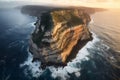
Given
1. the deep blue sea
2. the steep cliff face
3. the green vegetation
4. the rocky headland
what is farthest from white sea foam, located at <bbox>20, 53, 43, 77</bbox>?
the green vegetation

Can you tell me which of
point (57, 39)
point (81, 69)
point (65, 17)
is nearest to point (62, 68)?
point (81, 69)

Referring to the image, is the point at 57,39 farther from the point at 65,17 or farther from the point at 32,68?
the point at 65,17

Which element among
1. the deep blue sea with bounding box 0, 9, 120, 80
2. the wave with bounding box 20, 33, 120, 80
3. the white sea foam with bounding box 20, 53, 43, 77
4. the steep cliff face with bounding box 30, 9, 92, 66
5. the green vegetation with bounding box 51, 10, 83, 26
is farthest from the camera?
the green vegetation with bounding box 51, 10, 83, 26

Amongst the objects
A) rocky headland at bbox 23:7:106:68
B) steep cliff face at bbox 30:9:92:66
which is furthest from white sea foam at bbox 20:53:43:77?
steep cliff face at bbox 30:9:92:66

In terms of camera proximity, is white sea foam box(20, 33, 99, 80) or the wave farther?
white sea foam box(20, 33, 99, 80)

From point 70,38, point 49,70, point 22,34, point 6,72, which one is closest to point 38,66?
point 49,70

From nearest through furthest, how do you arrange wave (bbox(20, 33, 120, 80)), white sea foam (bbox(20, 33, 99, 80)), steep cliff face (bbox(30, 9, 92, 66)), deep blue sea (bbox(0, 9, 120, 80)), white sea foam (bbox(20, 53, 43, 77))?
wave (bbox(20, 33, 120, 80)) < deep blue sea (bbox(0, 9, 120, 80)) < white sea foam (bbox(20, 33, 99, 80)) < white sea foam (bbox(20, 53, 43, 77)) < steep cliff face (bbox(30, 9, 92, 66))

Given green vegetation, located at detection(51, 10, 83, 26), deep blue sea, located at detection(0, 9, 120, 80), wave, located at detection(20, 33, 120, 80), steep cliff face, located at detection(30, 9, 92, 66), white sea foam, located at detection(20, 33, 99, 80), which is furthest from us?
green vegetation, located at detection(51, 10, 83, 26)

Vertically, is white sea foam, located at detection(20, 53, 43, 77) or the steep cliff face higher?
the steep cliff face

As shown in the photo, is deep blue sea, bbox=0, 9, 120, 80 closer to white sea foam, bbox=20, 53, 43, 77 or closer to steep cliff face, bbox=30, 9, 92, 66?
white sea foam, bbox=20, 53, 43, 77

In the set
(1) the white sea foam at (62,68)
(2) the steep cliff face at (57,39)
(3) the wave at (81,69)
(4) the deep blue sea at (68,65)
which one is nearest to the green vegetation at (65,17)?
(2) the steep cliff face at (57,39)

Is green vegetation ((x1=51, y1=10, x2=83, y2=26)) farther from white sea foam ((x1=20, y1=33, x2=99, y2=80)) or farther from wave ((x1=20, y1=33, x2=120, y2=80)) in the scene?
white sea foam ((x1=20, y1=33, x2=99, y2=80))
